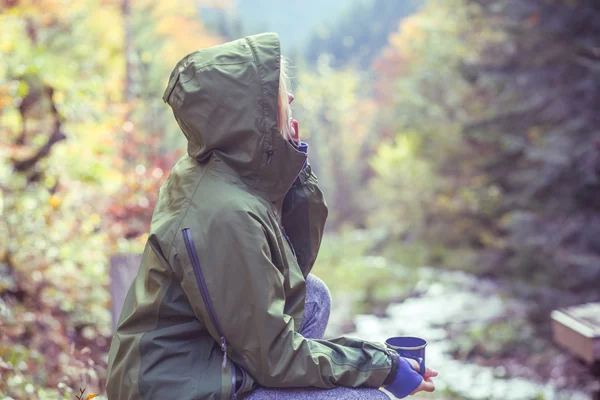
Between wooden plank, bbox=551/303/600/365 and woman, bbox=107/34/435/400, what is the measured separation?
1.96 metres

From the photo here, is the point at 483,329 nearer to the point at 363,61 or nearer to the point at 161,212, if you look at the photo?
the point at 161,212

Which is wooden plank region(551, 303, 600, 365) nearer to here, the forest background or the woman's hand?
the forest background

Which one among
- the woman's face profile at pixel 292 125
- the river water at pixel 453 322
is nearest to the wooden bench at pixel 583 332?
the river water at pixel 453 322

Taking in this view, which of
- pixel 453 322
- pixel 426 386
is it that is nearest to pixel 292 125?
pixel 426 386

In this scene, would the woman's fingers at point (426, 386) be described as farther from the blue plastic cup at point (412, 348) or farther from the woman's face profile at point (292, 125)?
the woman's face profile at point (292, 125)

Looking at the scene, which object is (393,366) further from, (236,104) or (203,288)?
(236,104)

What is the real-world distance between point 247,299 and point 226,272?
0.08 metres

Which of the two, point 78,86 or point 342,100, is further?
point 342,100

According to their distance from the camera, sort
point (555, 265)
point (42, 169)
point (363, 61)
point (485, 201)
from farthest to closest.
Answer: point (363, 61), point (485, 201), point (555, 265), point (42, 169)

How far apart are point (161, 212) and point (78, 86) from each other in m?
3.97

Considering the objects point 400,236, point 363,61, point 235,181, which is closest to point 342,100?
point 363,61

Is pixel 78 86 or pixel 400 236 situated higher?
pixel 78 86

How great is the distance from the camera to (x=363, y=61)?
97.1 feet

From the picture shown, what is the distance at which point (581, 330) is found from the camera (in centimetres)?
341
